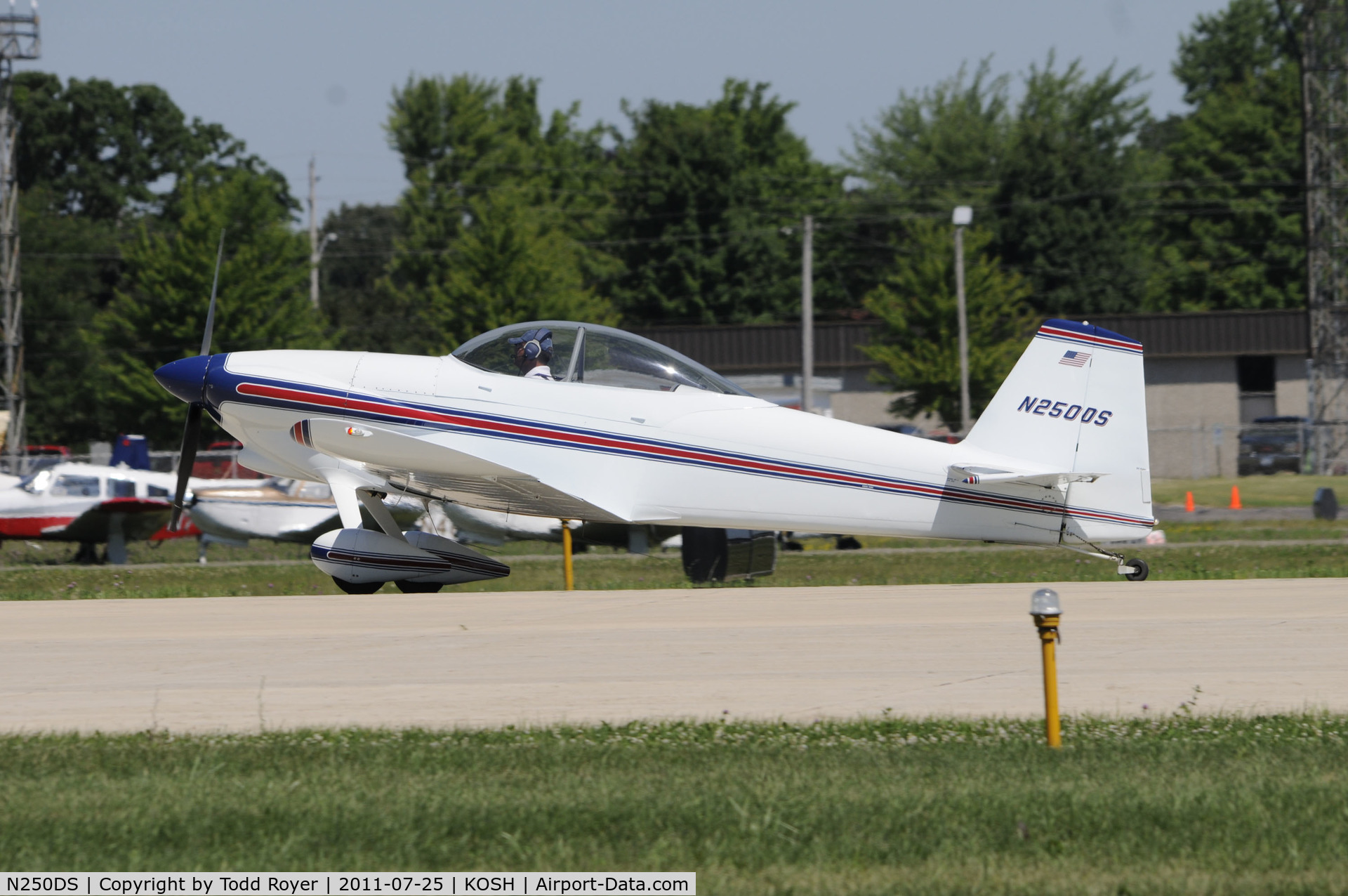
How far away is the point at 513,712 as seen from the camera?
22.7 feet

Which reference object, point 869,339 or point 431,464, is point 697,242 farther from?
point 431,464

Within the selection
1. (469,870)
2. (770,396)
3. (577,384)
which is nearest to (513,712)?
(469,870)

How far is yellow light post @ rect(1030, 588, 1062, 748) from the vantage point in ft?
18.4

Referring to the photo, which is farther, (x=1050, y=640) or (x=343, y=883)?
(x=1050, y=640)

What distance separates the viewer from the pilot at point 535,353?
12.2 meters

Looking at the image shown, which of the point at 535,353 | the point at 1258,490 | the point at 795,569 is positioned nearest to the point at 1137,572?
the point at 795,569

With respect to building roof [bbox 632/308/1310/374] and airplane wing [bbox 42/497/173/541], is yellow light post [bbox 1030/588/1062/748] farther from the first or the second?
building roof [bbox 632/308/1310/374]

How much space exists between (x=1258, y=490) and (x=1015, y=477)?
84.2ft

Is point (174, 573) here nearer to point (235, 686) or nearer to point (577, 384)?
point (577, 384)

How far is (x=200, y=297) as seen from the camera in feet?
139

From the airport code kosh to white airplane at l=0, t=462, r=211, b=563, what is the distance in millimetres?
18287

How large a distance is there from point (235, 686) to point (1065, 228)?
2490 inches

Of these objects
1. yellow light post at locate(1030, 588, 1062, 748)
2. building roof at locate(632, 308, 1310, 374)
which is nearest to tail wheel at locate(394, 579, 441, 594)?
yellow light post at locate(1030, 588, 1062, 748)

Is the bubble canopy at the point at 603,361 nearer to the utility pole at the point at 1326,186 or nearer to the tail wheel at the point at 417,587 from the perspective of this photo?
the tail wheel at the point at 417,587
